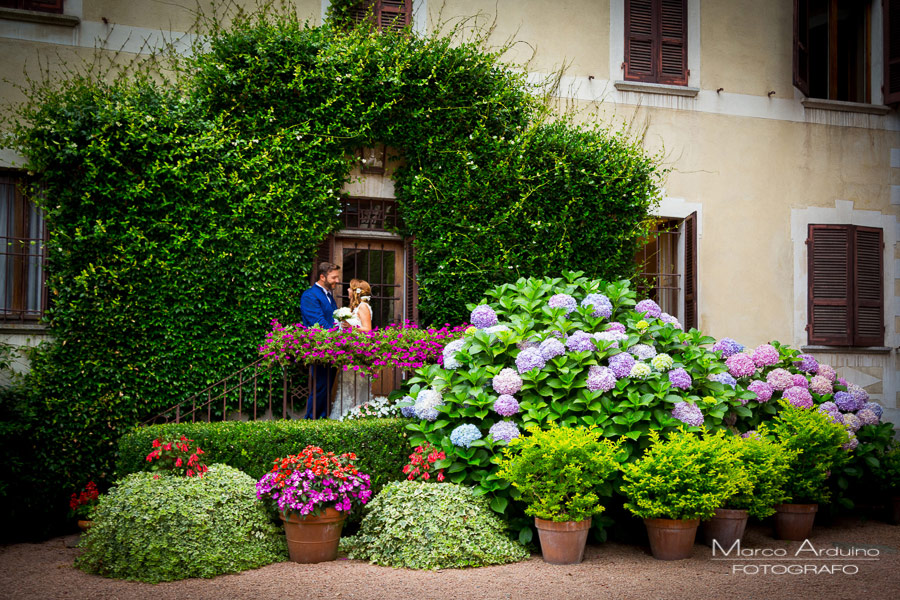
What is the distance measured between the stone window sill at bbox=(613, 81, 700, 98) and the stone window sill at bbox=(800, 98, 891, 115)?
64.4 inches

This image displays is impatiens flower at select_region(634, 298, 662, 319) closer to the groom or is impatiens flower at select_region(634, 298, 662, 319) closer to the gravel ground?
the gravel ground

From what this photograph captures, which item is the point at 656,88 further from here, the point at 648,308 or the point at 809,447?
the point at 809,447

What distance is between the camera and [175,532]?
5.04 metres

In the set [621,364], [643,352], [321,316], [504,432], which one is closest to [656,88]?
[643,352]

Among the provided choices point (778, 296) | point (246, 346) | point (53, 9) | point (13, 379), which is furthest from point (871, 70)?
point (13, 379)

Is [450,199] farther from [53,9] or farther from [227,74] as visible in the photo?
[53,9]

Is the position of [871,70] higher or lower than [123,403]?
higher

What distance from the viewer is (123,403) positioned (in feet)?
22.5

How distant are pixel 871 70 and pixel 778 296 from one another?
3.53 m

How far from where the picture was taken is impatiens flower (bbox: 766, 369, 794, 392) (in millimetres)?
6895

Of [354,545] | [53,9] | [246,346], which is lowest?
[354,545]

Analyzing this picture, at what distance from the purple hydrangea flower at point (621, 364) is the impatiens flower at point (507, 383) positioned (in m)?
0.76

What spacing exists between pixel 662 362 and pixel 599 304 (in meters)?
0.85

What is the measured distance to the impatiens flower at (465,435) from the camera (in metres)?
5.73
